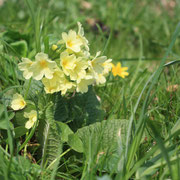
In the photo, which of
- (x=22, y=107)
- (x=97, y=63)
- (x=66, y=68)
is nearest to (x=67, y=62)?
(x=66, y=68)

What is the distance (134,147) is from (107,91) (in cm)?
81

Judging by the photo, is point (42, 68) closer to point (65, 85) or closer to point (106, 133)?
point (65, 85)

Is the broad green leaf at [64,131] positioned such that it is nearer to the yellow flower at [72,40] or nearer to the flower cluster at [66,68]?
the flower cluster at [66,68]

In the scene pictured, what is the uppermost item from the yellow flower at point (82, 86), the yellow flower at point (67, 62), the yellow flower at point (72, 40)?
the yellow flower at point (72, 40)

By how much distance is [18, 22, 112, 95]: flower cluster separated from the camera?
1185mm

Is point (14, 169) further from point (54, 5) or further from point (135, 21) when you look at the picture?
point (135, 21)

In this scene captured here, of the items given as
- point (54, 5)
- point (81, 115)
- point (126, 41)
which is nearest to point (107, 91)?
point (81, 115)

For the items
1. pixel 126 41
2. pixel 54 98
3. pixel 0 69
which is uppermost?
pixel 0 69

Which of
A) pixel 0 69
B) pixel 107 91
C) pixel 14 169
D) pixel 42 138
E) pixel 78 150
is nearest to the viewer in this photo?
pixel 14 169

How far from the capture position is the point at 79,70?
1.26 metres

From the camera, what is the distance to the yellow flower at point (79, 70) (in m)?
1.23

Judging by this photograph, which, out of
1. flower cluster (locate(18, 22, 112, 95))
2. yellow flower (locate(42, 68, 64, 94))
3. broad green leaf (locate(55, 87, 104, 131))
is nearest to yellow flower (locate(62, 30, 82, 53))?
flower cluster (locate(18, 22, 112, 95))

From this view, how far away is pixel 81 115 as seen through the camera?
150 cm

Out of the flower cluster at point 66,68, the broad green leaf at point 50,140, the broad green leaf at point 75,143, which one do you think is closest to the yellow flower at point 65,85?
the flower cluster at point 66,68
